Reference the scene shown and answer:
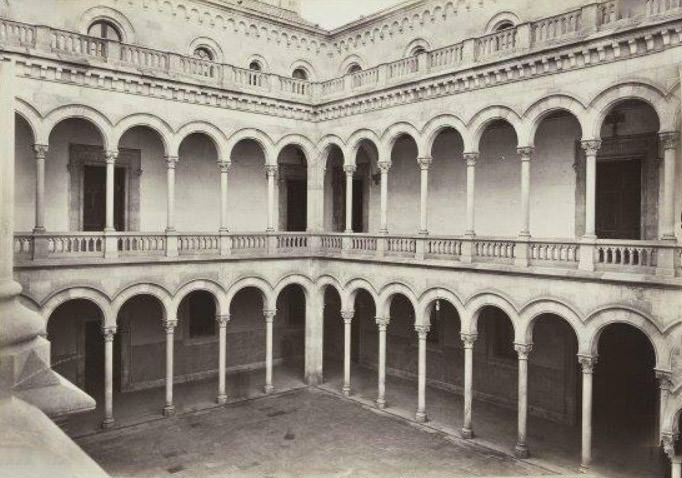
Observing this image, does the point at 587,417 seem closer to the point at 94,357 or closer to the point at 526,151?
the point at 526,151

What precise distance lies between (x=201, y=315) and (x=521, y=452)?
42.1 feet

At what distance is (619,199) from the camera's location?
49.4 ft

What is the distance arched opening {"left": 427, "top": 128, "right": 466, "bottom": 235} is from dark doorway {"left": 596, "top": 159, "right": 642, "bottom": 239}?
4713 millimetres

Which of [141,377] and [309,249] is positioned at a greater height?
[309,249]

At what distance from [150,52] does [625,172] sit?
46.7 feet

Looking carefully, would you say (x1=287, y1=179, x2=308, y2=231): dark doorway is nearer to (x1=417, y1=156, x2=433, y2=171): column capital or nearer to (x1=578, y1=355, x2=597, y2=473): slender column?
(x1=417, y1=156, x2=433, y2=171): column capital

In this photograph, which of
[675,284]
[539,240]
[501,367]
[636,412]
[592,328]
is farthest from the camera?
[501,367]

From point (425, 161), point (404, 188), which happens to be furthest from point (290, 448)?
point (404, 188)

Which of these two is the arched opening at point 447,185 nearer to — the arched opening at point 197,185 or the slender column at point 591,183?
the slender column at point 591,183

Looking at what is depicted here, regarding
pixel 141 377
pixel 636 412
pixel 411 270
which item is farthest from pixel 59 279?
pixel 636 412

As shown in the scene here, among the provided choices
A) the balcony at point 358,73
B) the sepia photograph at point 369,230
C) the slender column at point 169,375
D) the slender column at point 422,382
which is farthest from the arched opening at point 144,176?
the slender column at point 422,382

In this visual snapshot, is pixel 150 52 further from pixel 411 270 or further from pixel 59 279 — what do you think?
pixel 411 270

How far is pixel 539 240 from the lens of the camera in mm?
14172

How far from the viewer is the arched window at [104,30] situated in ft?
59.3
